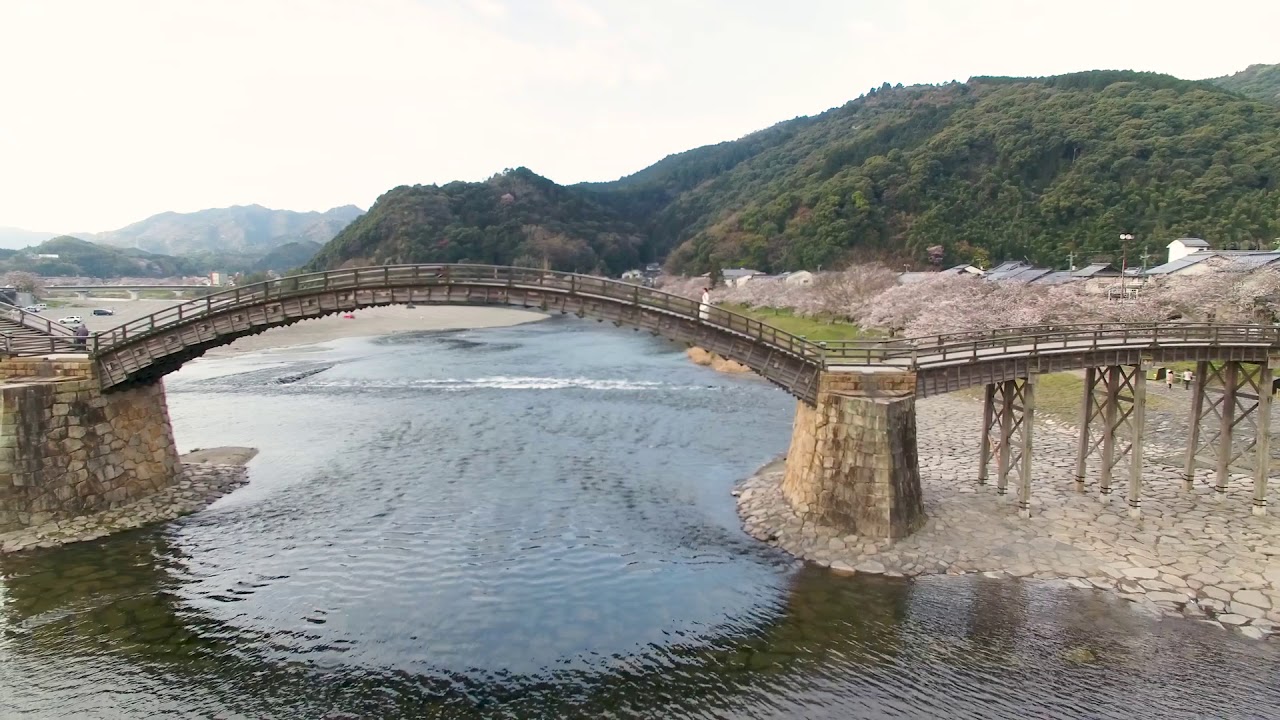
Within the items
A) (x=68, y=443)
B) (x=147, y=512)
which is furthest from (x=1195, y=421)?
(x=68, y=443)

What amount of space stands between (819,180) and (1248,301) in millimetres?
89018

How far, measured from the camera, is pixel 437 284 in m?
20.6

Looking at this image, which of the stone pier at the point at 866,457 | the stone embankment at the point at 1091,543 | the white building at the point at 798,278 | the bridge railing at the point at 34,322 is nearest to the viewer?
the stone embankment at the point at 1091,543

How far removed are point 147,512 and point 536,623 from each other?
13790 millimetres

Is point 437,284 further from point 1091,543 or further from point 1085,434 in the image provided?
point 1085,434

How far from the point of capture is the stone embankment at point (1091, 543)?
15.1 m

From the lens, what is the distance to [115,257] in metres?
150

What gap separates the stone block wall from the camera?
18.0 m

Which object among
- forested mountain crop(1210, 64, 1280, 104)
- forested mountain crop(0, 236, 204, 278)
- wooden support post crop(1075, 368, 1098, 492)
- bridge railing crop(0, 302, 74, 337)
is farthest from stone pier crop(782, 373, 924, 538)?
forested mountain crop(1210, 64, 1280, 104)

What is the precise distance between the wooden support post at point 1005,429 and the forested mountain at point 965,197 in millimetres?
70961

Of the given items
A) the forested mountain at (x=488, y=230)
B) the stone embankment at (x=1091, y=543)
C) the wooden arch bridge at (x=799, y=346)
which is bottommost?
the stone embankment at (x=1091, y=543)

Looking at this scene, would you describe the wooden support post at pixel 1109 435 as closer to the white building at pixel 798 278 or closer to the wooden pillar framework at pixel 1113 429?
the wooden pillar framework at pixel 1113 429

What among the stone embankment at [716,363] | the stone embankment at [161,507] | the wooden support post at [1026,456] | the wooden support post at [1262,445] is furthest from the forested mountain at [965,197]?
the stone embankment at [161,507]

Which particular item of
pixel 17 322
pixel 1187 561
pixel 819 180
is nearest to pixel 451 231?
pixel 819 180
